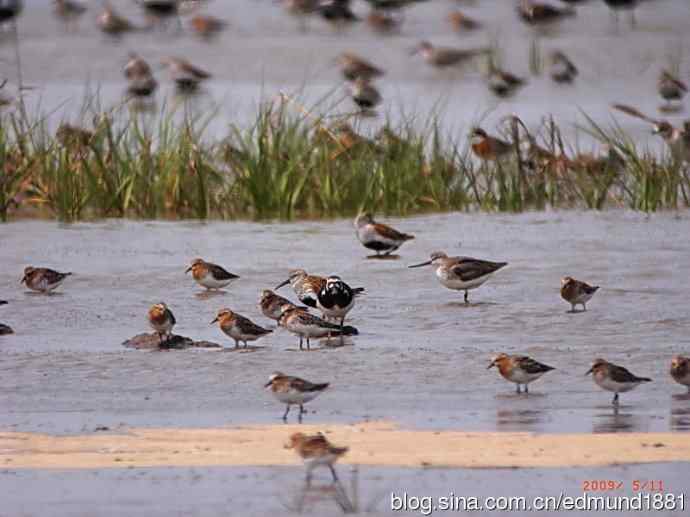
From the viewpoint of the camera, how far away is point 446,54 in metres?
28.9

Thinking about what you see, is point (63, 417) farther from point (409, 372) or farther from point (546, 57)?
point (546, 57)

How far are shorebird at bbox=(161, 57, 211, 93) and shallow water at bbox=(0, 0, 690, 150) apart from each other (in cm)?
30

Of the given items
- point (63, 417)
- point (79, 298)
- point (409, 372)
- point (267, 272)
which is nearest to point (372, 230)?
point (267, 272)

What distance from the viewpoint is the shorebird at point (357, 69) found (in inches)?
1067

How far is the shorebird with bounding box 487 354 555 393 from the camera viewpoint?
9.74 metres

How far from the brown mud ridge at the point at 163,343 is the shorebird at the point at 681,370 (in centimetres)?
299

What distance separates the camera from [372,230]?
15.3 m

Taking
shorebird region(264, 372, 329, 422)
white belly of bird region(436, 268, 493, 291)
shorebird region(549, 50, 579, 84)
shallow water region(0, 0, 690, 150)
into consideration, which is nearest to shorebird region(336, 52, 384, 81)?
shallow water region(0, 0, 690, 150)

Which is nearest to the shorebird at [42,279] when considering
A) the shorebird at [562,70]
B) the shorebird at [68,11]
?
the shorebird at [562,70]

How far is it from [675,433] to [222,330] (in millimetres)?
3664

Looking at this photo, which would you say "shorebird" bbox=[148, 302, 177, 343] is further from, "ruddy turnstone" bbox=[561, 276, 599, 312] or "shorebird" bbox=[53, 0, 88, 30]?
"shorebird" bbox=[53, 0, 88, 30]

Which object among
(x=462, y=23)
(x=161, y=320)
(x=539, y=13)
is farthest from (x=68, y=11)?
(x=161, y=320)

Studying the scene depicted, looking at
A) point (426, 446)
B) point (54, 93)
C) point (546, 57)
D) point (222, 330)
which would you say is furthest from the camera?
point (546, 57)

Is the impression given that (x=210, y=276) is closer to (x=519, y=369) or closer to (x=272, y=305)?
(x=272, y=305)
